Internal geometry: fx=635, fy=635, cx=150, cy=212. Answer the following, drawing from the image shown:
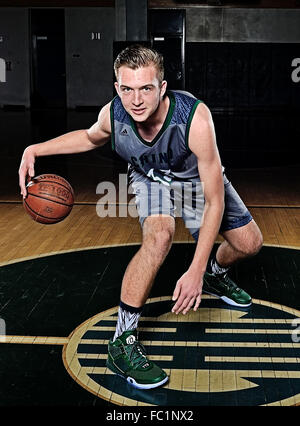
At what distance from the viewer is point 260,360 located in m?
3.20

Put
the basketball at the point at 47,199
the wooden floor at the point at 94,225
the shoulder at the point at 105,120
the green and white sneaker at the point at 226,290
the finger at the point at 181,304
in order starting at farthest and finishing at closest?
the wooden floor at the point at 94,225 → the green and white sneaker at the point at 226,290 → the basketball at the point at 47,199 → the shoulder at the point at 105,120 → the finger at the point at 181,304

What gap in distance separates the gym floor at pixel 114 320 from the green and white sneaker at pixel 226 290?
59 mm

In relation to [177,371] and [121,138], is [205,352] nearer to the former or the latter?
[177,371]

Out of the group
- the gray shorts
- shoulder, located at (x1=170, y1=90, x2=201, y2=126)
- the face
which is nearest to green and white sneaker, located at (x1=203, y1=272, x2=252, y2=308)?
the gray shorts

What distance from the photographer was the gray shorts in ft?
11.0

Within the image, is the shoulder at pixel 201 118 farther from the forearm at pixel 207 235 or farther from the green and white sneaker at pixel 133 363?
the green and white sneaker at pixel 133 363

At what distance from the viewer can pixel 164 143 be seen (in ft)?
10.2

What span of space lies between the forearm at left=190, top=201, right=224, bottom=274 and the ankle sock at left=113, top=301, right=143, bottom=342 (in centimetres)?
47

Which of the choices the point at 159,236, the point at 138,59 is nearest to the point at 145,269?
the point at 159,236

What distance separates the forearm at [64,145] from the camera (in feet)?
10.8

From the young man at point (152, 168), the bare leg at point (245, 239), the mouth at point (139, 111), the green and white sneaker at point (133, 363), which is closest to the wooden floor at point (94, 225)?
the bare leg at point (245, 239)

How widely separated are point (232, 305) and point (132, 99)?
1635 millimetres

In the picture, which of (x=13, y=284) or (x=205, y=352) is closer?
(x=205, y=352)

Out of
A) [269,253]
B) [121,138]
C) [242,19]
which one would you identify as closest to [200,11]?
[242,19]
